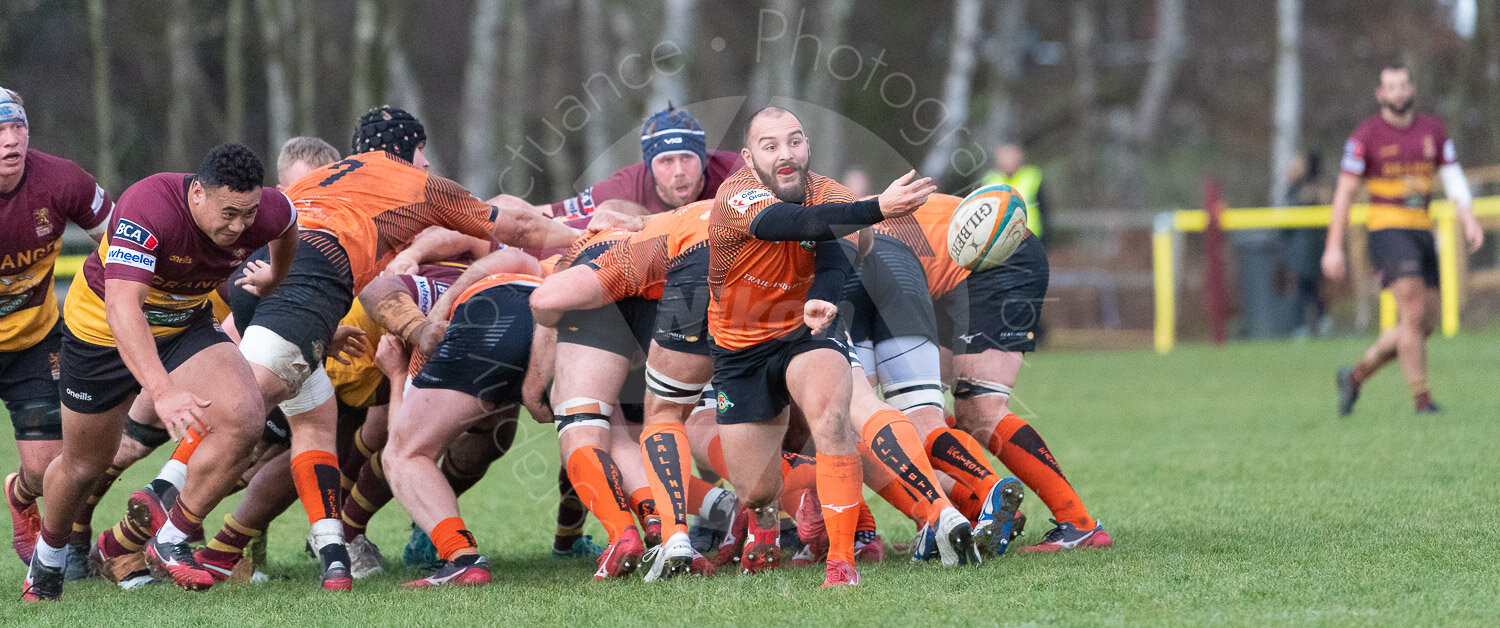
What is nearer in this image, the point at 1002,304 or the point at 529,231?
the point at 1002,304

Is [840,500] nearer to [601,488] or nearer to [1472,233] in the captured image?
[601,488]

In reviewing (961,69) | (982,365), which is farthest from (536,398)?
(961,69)

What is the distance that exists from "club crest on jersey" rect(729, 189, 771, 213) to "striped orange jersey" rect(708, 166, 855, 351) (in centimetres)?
1

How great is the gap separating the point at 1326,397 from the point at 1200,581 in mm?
7039

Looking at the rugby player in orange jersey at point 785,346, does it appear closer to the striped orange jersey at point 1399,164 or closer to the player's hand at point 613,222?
the player's hand at point 613,222

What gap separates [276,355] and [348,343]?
40cm

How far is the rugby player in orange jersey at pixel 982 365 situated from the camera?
5.26 metres

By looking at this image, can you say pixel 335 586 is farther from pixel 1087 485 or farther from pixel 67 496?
pixel 1087 485

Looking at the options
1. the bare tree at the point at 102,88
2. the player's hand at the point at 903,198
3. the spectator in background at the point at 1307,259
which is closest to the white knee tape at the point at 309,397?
the player's hand at the point at 903,198

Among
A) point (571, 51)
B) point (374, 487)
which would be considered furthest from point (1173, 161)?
point (374, 487)

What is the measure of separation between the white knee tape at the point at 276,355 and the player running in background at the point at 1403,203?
615 centimetres

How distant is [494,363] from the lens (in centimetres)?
556

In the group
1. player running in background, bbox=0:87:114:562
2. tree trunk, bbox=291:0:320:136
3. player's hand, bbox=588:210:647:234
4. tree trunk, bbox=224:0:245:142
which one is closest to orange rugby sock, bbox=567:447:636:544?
player's hand, bbox=588:210:647:234

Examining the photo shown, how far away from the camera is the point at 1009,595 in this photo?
4.29 meters
